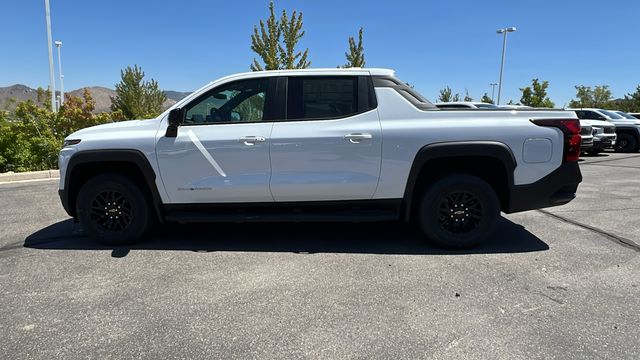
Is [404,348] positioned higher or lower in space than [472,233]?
lower

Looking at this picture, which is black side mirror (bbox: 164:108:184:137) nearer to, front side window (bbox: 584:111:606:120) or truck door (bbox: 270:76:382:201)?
truck door (bbox: 270:76:382:201)

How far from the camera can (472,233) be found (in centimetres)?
443

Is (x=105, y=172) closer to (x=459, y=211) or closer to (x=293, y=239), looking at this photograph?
(x=293, y=239)

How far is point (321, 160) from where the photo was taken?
4.31m

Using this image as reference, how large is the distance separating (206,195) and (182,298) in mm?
1347

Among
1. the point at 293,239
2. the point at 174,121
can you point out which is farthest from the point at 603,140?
the point at 174,121

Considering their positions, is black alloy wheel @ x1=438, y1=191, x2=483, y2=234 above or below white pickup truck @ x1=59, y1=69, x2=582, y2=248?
below

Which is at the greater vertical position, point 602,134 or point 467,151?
point 602,134

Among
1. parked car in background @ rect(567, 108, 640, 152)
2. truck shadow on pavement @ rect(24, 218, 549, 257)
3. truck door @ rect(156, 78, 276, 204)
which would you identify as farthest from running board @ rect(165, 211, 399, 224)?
parked car in background @ rect(567, 108, 640, 152)

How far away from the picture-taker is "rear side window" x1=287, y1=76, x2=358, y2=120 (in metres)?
4.44

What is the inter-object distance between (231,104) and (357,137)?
55.8 inches

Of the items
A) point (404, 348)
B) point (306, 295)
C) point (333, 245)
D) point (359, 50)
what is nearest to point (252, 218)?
point (333, 245)

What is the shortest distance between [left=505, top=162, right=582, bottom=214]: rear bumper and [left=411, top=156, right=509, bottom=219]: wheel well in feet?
0.39

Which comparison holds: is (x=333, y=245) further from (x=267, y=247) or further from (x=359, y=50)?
(x=359, y=50)
